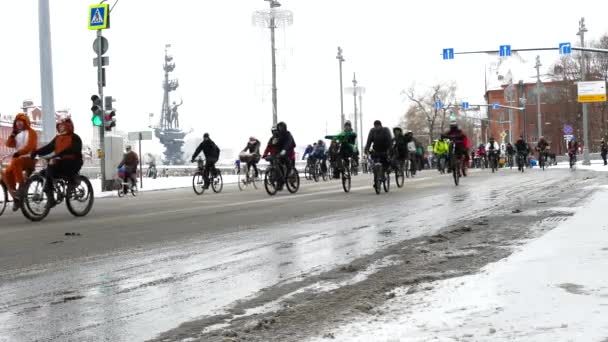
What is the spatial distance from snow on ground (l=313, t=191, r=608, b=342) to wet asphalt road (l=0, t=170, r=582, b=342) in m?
1.16

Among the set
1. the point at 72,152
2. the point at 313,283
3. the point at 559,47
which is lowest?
the point at 313,283

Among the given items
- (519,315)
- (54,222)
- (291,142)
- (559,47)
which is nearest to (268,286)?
(519,315)

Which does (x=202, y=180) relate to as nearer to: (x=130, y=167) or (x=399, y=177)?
(x=130, y=167)

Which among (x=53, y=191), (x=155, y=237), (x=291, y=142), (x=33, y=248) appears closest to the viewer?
(x=33, y=248)

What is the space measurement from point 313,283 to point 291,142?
1496 cm

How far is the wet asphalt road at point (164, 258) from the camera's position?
4.64m

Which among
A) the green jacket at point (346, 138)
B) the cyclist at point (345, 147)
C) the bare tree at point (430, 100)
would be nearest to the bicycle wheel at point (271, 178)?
the cyclist at point (345, 147)

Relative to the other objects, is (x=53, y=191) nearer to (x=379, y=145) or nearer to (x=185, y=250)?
(x=185, y=250)

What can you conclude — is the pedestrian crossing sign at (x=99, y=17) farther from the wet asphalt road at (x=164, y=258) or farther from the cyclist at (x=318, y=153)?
the wet asphalt road at (x=164, y=258)

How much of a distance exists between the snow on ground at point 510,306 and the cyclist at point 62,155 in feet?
31.4

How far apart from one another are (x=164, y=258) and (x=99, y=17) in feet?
69.8

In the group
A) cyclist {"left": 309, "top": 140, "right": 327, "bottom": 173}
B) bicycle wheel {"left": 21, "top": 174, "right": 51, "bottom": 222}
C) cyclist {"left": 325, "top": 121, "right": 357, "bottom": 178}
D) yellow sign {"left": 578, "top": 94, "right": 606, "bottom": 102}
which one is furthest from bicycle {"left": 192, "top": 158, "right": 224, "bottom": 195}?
yellow sign {"left": 578, "top": 94, "right": 606, "bottom": 102}

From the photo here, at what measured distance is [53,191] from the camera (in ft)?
44.9

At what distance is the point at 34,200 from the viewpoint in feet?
43.7
